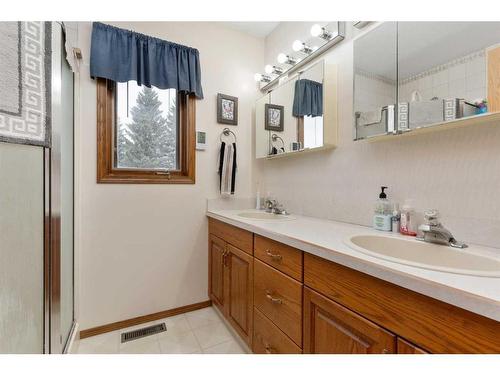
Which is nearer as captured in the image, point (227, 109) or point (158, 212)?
point (158, 212)

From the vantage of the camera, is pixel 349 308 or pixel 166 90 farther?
pixel 166 90

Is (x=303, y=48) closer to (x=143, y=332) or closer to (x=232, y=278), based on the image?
(x=232, y=278)

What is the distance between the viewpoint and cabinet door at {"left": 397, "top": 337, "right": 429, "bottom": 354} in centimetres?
56

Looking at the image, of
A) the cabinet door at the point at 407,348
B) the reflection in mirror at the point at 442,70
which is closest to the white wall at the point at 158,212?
the reflection in mirror at the point at 442,70

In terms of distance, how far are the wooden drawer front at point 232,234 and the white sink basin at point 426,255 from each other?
0.57m

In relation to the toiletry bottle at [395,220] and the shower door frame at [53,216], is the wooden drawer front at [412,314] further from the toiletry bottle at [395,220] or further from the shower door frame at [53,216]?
the shower door frame at [53,216]

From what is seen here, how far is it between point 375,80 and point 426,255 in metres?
0.86

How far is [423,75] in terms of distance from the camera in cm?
101

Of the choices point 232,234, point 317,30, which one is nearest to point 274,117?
point 317,30

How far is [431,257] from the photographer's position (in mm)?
865

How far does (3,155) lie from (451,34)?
1.59m

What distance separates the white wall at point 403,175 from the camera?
0.85 m
